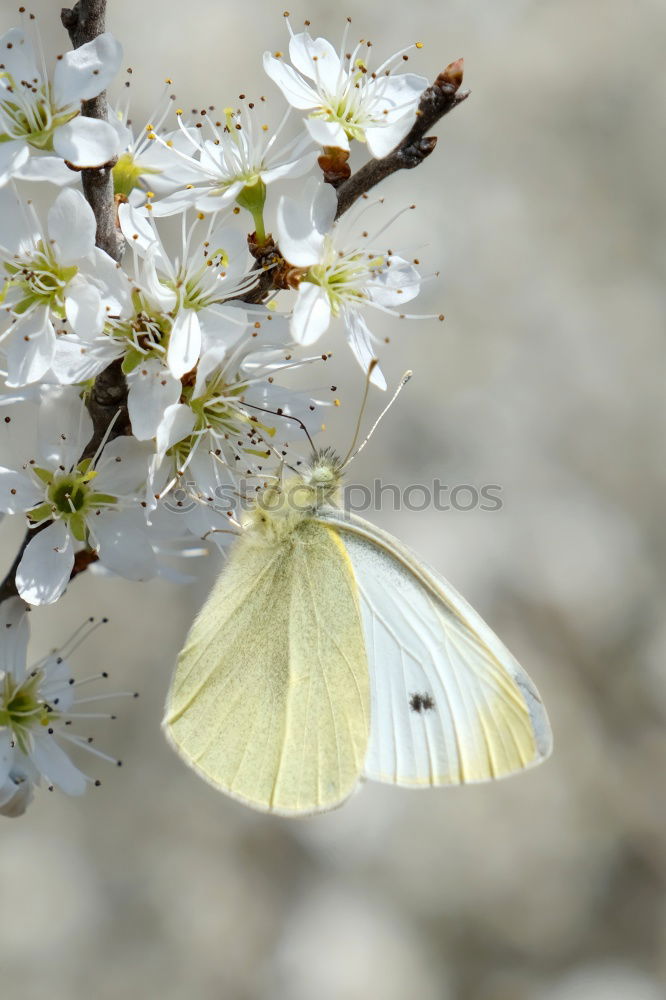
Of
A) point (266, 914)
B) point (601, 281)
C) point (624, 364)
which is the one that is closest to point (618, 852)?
point (266, 914)

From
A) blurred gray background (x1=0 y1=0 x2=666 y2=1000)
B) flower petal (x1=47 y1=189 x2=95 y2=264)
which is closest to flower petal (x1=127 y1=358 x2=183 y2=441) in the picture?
flower petal (x1=47 y1=189 x2=95 y2=264)

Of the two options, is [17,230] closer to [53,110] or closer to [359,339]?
[53,110]

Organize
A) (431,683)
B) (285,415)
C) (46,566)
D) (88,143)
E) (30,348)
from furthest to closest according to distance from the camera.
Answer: (431,683), (285,415), (46,566), (30,348), (88,143)

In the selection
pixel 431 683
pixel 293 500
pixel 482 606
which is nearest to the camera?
pixel 431 683

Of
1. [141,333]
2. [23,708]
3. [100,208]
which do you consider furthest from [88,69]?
[23,708]

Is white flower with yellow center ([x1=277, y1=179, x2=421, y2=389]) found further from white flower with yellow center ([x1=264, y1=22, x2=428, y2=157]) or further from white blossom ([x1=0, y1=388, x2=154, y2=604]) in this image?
white blossom ([x1=0, y1=388, x2=154, y2=604])

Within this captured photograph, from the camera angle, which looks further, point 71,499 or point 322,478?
point 322,478

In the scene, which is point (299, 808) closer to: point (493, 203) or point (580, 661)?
point (580, 661)
